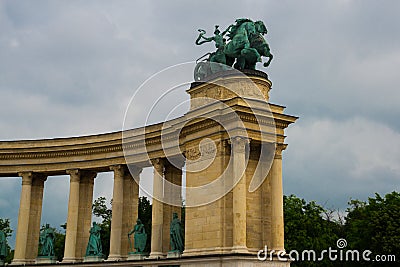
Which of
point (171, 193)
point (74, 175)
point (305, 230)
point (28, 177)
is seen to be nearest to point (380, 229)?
point (305, 230)

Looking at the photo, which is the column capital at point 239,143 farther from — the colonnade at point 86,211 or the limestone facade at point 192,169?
the colonnade at point 86,211

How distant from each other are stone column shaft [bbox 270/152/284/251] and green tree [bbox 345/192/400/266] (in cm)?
3187

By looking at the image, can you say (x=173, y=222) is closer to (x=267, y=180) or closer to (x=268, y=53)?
(x=267, y=180)

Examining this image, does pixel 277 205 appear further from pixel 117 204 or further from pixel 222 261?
pixel 117 204

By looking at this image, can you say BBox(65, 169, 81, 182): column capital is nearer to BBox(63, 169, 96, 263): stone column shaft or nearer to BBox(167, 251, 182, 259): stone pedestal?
BBox(63, 169, 96, 263): stone column shaft

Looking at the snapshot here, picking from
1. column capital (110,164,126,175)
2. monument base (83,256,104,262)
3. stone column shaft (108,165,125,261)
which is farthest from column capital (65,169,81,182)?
monument base (83,256,104,262)

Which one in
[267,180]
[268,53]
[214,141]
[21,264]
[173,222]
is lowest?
[21,264]

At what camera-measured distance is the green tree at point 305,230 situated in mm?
76938

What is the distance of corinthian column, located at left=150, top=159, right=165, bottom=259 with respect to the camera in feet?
145

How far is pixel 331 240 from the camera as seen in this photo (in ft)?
264

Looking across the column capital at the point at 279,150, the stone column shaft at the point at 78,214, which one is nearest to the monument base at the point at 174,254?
the column capital at the point at 279,150

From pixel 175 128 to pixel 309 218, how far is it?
4561 centimetres

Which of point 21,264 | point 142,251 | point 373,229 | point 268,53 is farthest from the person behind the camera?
point 373,229

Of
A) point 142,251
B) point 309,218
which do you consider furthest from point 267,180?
point 309,218
